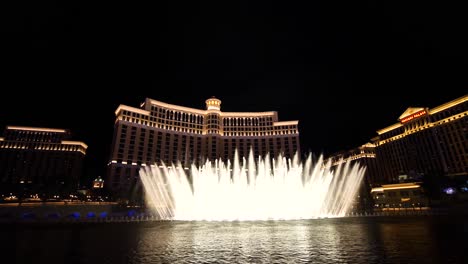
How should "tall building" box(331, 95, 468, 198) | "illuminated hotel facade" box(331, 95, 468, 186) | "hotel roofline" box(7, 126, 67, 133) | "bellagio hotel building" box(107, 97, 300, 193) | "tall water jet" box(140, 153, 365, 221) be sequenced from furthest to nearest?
"hotel roofline" box(7, 126, 67, 133) → "bellagio hotel building" box(107, 97, 300, 193) → "illuminated hotel facade" box(331, 95, 468, 186) → "tall building" box(331, 95, 468, 198) → "tall water jet" box(140, 153, 365, 221)

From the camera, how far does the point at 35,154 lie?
130 m

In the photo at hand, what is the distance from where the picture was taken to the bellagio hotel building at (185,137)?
100562mm

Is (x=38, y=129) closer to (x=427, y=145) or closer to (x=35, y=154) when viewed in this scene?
(x=35, y=154)

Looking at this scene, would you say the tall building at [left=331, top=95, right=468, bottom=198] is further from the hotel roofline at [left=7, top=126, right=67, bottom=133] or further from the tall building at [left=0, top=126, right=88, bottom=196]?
the hotel roofline at [left=7, top=126, right=67, bottom=133]

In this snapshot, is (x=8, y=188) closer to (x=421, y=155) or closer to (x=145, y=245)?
(x=145, y=245)

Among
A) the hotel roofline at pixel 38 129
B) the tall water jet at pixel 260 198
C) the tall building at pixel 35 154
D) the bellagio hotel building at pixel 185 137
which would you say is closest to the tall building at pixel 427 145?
the tall water jet at pixel 260 198

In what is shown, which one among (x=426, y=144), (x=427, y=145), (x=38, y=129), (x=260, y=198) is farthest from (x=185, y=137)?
(x=427, y=145)

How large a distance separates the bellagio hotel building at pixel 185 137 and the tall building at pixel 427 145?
40033 mm

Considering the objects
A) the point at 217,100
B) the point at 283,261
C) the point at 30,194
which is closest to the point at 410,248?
the point at 283,261

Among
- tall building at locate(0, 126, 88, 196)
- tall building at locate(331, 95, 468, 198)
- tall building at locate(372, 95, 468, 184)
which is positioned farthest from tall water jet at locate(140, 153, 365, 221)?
tall building at locate(0, 126, 88, 196)

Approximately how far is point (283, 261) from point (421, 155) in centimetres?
10722

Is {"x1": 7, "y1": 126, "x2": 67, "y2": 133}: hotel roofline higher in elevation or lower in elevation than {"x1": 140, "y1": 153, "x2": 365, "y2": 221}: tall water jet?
higher

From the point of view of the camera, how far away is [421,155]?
95562 millimetres

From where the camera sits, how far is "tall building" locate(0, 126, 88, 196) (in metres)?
127
